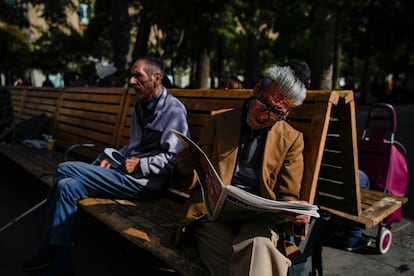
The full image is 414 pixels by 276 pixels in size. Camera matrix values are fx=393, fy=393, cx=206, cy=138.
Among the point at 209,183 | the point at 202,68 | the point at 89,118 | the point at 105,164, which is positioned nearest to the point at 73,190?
the point at 105,164

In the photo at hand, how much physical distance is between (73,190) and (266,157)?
154cm

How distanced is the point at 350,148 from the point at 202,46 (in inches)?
406

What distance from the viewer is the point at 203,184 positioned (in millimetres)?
2326

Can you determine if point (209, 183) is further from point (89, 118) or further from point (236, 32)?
point (236, 32)

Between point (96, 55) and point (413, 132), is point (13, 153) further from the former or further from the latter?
point (96, 55)

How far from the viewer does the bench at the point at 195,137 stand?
7.97 ft

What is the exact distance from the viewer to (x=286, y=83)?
7.35ft

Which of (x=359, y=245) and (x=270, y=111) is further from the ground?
(x=270, y=111)

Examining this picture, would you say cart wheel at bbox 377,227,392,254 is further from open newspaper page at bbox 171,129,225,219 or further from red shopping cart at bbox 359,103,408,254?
open newspaper page at bbox 171,129,225,219

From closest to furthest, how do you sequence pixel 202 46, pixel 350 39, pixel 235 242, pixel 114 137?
pixel 235 242, pixel 114 137, pixel 202 46, pixel 350 39

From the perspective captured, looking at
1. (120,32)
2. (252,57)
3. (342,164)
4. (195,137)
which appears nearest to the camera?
(342,164)

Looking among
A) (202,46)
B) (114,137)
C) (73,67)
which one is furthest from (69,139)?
(73,67)

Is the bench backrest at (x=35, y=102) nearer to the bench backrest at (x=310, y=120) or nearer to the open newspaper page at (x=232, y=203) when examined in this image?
the bench backrest at (x=310, y=120)

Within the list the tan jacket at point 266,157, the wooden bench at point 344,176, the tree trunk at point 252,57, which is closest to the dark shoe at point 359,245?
the wooden bench at point 344,176
